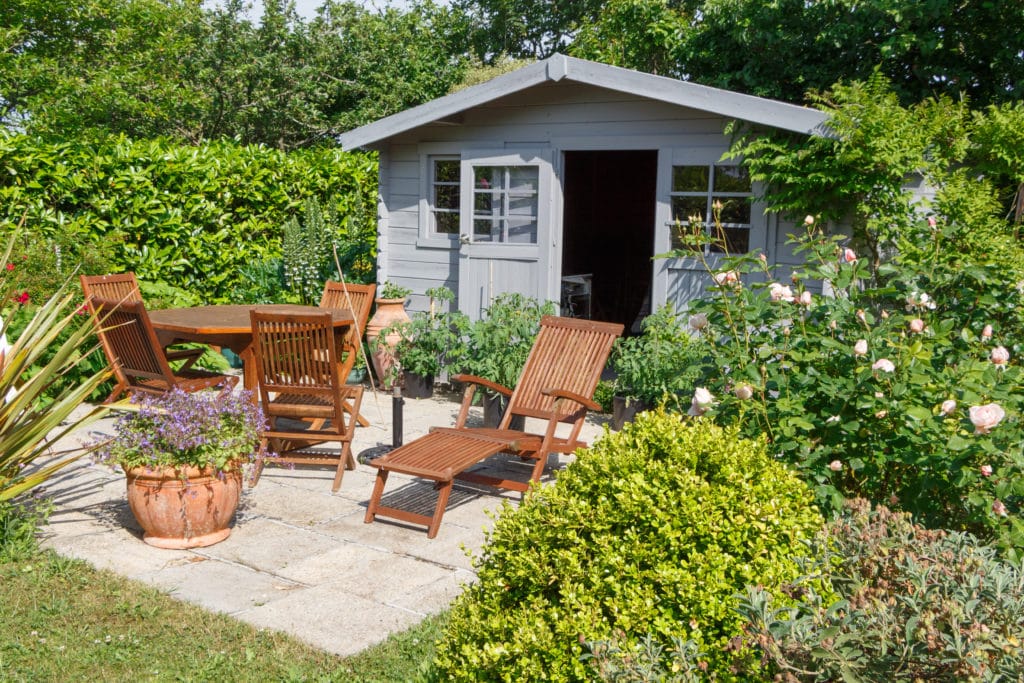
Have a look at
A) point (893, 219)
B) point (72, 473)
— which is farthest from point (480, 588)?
point (893, 219)

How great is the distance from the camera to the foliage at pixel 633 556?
245 cm

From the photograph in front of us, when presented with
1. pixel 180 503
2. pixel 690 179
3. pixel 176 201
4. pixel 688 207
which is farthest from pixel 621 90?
pixel 176 201

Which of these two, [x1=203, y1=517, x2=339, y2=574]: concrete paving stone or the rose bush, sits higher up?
the rose bush

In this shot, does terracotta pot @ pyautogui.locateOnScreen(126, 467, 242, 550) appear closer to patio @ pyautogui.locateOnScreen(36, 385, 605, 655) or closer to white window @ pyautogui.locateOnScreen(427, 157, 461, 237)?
patio @ pyautogui.locateOnScreen(36, 385, 605, 655)

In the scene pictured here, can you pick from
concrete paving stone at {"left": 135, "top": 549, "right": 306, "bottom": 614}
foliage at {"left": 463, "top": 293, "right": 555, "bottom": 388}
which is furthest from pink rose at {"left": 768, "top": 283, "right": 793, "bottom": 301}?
foliage at {"left": 463, "top": 293, "right": 555, "bottom": 388}

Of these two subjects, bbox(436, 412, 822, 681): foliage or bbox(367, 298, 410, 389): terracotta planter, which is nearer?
bbox(436, 412, 822, 681): foliage

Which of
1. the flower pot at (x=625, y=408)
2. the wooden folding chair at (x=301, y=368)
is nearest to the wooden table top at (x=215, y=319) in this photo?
the wooden folding chair at (x=301, y=368)

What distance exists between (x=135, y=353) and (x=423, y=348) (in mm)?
3127

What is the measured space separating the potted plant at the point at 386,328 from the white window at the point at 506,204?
3.54ft

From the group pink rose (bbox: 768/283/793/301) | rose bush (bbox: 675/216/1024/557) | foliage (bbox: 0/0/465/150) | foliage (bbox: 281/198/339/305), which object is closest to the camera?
rose bush (bbox: 675/216/1024/557)

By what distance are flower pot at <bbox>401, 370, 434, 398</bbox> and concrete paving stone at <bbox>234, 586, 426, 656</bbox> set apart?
182 inches

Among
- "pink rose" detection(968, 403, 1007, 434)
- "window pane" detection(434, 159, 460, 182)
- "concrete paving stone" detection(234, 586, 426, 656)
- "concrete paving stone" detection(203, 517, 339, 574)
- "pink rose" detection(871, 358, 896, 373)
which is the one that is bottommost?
"concrete paving stone" detection(203, 517, 339, 574)

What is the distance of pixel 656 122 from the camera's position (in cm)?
804

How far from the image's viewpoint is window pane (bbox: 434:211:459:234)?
9555 millimetres
